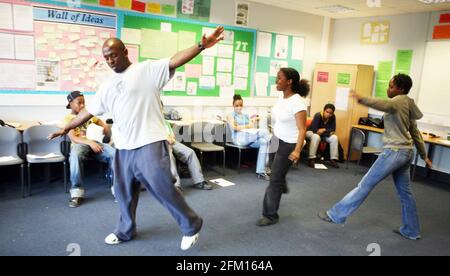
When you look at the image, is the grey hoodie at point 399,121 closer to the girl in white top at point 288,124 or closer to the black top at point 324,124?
the girl in white top at point 288,124

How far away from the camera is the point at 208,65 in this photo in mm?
5914

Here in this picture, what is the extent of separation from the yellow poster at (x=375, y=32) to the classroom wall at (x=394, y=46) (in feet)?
0.24

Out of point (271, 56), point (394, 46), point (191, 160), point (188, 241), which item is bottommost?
point (188, 241)

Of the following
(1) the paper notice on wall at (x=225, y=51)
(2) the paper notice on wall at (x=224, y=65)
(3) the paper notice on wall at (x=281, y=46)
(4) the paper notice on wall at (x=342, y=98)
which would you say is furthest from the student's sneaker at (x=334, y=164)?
(1) the paper notice on wall at (x=225, y=51)

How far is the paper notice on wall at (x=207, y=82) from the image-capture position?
19.3 feet

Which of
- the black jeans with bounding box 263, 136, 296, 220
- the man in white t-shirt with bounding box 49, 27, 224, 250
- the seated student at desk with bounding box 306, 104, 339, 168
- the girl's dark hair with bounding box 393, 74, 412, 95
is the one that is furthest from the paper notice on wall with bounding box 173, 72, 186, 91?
the girl's dark hair with bounding box 393, 74, 412, 95

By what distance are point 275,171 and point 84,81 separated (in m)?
2.98

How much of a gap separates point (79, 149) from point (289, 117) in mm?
2332

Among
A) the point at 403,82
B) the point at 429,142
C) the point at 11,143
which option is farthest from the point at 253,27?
the point at 11,143

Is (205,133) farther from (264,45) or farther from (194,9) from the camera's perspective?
(264,45)

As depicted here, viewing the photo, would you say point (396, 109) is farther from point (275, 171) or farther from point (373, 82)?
point (373, 82)

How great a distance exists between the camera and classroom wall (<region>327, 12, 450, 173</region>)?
233 inches

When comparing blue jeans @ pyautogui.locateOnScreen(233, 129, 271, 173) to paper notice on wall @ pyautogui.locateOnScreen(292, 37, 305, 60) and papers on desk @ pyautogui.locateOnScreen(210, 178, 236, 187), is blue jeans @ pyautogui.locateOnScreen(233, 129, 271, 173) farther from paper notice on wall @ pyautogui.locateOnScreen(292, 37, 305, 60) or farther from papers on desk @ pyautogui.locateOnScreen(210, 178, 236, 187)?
paper notice on wall @ pyautogui.locateOnScreen(292, 37, 305, 60)
